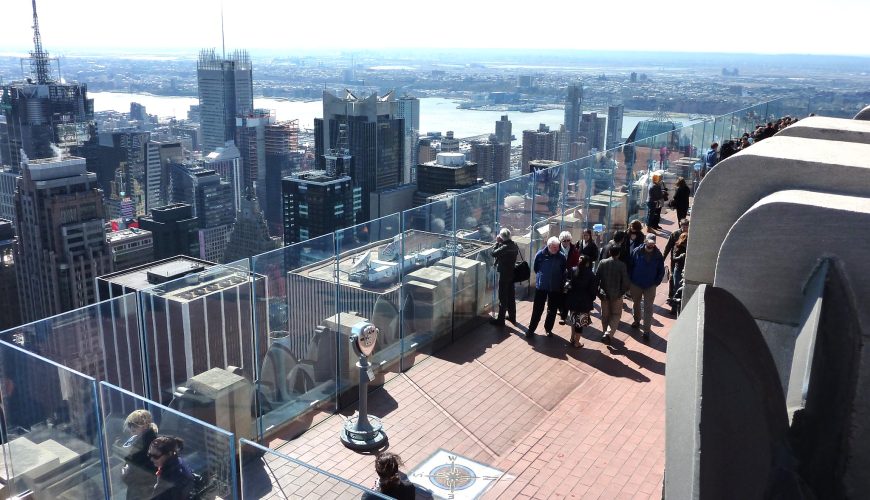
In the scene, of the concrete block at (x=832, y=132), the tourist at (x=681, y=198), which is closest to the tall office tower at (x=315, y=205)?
the tourist at (x=681, y=198)

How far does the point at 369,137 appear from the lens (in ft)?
404

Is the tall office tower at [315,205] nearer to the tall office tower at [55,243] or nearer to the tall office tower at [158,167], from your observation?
the tall office tower at [55,243]

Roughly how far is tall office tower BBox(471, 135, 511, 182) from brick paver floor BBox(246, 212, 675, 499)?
4058 inches

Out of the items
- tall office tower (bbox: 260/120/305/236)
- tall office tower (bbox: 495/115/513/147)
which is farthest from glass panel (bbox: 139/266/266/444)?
tall office tower (bbox: 260/120/305/236)

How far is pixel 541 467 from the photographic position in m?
5.73

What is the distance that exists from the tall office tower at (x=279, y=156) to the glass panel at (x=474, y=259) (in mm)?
126667

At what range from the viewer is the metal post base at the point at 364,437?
598 cm

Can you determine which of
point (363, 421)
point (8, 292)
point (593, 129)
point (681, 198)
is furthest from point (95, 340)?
point (593, 129)

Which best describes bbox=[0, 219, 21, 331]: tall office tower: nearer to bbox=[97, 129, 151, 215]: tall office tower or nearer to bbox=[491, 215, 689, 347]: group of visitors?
bbox=[97, 129, 151, 215]: tall office tower

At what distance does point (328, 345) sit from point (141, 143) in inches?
5519

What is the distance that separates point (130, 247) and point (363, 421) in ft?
290

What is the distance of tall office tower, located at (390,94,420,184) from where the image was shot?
127m

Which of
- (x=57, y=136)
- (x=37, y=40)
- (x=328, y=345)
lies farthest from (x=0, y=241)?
(x=328, y=345)

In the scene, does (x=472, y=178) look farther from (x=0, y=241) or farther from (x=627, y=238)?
(x=627, y=238)
